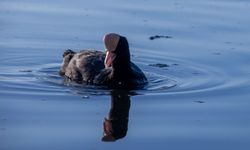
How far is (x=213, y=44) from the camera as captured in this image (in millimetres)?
13727

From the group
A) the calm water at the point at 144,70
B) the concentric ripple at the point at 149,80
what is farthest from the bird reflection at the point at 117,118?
the concentric ripple at the point at 149,80

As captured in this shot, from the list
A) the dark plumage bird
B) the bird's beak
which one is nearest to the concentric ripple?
the dark plumage bird

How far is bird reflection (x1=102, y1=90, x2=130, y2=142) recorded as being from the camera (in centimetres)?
860

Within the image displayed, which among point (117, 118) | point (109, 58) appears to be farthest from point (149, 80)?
point (117, 118)

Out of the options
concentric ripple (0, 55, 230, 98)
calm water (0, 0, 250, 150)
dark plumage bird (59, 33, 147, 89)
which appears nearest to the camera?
calm water (0, 0, 250, 150)

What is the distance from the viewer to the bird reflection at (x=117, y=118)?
8.60 m

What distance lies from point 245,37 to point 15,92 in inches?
206

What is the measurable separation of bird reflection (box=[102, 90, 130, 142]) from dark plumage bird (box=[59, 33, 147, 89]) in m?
0.39

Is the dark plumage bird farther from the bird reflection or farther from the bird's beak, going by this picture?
the bird reflection

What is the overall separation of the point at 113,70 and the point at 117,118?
204cm

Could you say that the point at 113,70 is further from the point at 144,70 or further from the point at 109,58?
the point at 144,70

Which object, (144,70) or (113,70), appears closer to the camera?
(113,70)

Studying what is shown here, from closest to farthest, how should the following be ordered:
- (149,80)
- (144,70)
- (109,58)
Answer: (109,58) < (149,80) < (144,70)

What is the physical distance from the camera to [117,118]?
30.7 feet
